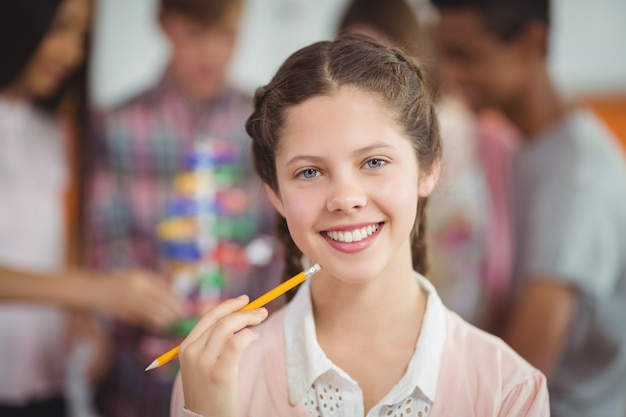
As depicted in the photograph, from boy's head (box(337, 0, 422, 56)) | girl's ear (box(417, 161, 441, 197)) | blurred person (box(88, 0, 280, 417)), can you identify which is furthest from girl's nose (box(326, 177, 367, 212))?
blurred person (box(88, 0, 280, 417))

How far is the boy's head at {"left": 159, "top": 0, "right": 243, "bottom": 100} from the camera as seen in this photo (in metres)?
1.93

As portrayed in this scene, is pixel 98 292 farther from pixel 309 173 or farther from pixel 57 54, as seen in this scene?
pixel 309 173

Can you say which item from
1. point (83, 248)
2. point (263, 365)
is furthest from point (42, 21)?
point (263, 365)

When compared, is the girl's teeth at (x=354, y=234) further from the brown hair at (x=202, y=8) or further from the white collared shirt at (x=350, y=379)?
the brown hair at (x=202, y=8)

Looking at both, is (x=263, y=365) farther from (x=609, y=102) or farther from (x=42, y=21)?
(x=609, y=102)

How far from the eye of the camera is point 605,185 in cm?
165

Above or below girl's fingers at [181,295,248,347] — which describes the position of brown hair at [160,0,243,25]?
above

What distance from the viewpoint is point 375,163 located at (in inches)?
31.5

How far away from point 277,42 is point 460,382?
1422mm

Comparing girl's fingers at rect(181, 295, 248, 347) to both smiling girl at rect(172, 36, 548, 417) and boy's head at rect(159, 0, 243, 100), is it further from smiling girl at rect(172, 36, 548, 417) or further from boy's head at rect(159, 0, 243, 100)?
boy's head at rect(159, 0, 243, 100)

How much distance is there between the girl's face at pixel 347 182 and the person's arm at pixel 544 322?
2.85 feet

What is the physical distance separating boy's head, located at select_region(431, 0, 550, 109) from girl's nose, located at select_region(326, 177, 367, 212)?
1156 mm

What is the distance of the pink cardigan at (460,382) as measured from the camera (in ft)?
2.65

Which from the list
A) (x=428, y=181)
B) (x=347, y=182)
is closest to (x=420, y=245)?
(x=428, y=181)
